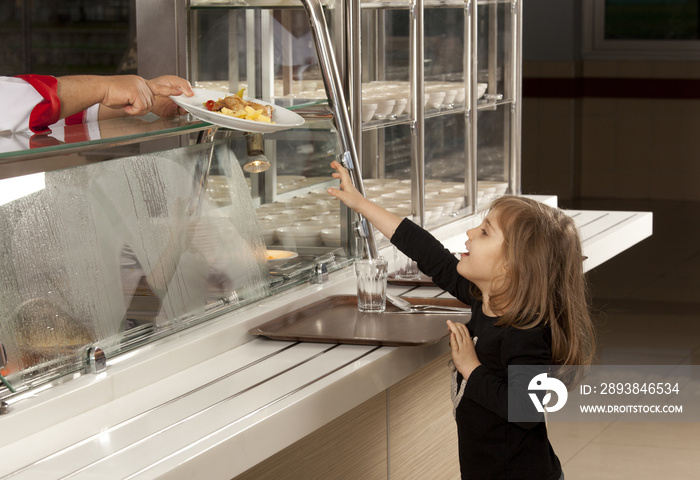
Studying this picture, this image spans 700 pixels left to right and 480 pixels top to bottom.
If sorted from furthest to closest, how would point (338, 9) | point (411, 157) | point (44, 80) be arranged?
point (411, 157) → point (338, 9) → point (44, 80)

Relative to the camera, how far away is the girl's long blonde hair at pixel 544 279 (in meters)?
1.67

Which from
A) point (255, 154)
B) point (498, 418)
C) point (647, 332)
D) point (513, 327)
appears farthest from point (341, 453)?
point (647, 332)

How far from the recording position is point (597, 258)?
280cm

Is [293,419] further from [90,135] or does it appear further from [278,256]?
[278,256]

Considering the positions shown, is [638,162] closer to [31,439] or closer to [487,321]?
[487,321]

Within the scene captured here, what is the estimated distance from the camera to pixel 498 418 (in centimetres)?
169

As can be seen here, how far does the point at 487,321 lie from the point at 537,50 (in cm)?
705

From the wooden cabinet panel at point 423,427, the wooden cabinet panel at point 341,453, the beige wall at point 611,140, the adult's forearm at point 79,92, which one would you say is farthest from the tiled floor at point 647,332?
the adult's forearm at point 79,92

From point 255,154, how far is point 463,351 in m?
0.60

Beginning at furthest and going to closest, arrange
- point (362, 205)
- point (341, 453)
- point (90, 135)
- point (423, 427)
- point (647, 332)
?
point (647, 332), point (423, 427), point (362, 205), point (341, 453), point (90, 135)

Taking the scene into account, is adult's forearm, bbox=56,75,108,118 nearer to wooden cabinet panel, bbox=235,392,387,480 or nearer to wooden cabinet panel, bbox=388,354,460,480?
wooden cabinet panel, bbox=235,392,387,480

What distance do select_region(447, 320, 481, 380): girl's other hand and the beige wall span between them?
6.72 metres

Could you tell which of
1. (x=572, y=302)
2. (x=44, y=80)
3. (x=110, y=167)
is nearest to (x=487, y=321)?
(x=572, y=302)

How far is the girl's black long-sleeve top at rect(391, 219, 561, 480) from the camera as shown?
1.64 metres
